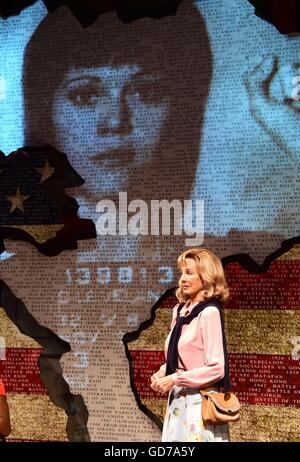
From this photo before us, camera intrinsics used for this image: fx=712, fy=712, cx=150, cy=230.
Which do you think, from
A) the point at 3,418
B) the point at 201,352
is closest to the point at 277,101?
the point at 201,352

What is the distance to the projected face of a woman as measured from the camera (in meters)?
3.96

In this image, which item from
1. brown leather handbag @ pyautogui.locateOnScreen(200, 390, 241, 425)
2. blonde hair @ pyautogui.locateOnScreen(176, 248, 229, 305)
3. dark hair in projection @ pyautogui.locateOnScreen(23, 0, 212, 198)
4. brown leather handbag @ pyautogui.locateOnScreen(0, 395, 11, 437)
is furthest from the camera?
dark hair in projection @ pyautogui.locateOnScreen(23, 0, 212, 198)

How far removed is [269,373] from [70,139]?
5.63 ft

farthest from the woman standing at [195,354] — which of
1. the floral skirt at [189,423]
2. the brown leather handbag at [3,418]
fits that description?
the brown leather handbag at [3,418]

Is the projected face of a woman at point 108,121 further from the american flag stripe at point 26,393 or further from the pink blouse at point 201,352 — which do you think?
the pink blouse at point 201,352

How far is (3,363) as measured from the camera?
13.6ft

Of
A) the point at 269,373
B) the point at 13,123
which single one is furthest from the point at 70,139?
the point at 269,373

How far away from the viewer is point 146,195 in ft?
12.9

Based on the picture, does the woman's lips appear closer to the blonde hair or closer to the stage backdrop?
the stage backdrop

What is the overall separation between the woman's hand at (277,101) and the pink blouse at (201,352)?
3.76ft

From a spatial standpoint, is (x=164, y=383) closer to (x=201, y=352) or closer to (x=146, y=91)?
(x=201, y=352)

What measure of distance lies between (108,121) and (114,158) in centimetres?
22

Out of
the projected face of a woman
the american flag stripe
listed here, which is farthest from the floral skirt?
the projected face of a woman

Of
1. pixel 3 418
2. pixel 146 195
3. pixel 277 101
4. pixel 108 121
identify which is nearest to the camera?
pixel 3 418
